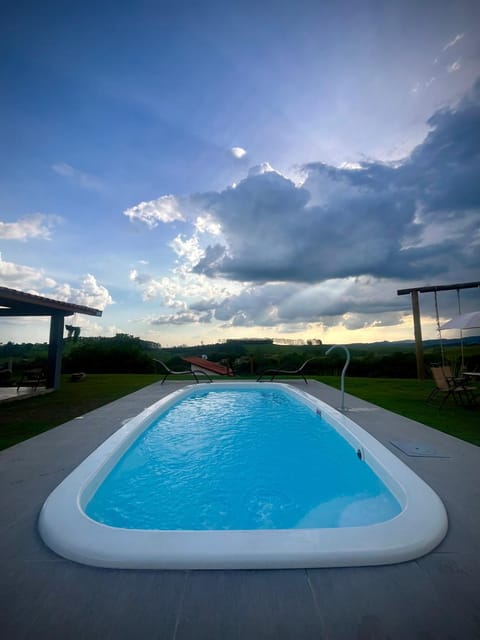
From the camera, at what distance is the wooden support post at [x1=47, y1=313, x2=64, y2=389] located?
8.27 m

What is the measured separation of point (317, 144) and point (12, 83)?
722cm

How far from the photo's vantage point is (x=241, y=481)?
3217mm

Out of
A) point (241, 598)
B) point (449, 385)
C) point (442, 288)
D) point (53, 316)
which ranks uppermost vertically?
point (442, 288)

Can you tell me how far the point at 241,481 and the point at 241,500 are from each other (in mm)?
408

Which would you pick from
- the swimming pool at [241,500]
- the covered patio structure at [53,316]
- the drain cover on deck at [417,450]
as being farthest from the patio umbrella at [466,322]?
the covered patio structure at [53,316]

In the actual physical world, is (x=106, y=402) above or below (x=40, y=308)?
below

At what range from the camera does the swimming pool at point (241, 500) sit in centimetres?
160

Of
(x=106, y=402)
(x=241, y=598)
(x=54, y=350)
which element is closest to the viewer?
(x=241, y=598)

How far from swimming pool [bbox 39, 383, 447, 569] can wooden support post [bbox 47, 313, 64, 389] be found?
4577 millimetres

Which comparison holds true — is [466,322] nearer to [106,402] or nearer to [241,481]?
[241,481]

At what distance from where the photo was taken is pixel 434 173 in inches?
344

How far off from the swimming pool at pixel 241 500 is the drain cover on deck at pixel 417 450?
0.44 meters

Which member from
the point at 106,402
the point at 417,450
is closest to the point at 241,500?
the point at 417,450

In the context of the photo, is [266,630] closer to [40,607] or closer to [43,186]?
[40,607]
